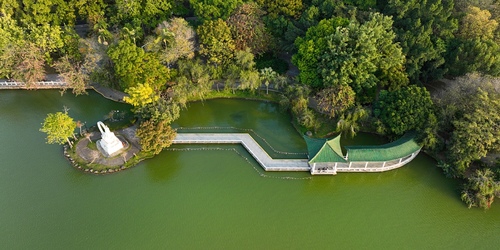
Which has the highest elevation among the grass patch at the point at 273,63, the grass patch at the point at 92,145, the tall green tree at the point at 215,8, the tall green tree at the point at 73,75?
the tall green tree at the point at 215,8

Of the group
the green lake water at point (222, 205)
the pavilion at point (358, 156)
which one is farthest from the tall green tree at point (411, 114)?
the green lake water at point (222, 205)

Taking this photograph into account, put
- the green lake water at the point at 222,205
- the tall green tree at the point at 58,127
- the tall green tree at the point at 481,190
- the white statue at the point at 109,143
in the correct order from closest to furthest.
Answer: the green lake water at the point at 222,205
the tall green tree at the point at 481,190
the tall green tree at the point at 58,127
the white statue at the point at 109,143

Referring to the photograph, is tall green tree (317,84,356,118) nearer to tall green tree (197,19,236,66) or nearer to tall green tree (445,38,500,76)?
tall green tree (197,19,236,66)

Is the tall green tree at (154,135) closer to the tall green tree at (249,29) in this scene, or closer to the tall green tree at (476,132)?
the tall green tree at (249,29)

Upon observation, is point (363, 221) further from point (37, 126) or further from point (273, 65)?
point (37, 126)

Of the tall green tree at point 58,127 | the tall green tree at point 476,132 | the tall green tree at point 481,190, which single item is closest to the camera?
the tall green tree at point 481,190

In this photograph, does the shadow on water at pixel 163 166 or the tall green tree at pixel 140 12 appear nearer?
the shadow on water at pixel 163 166
